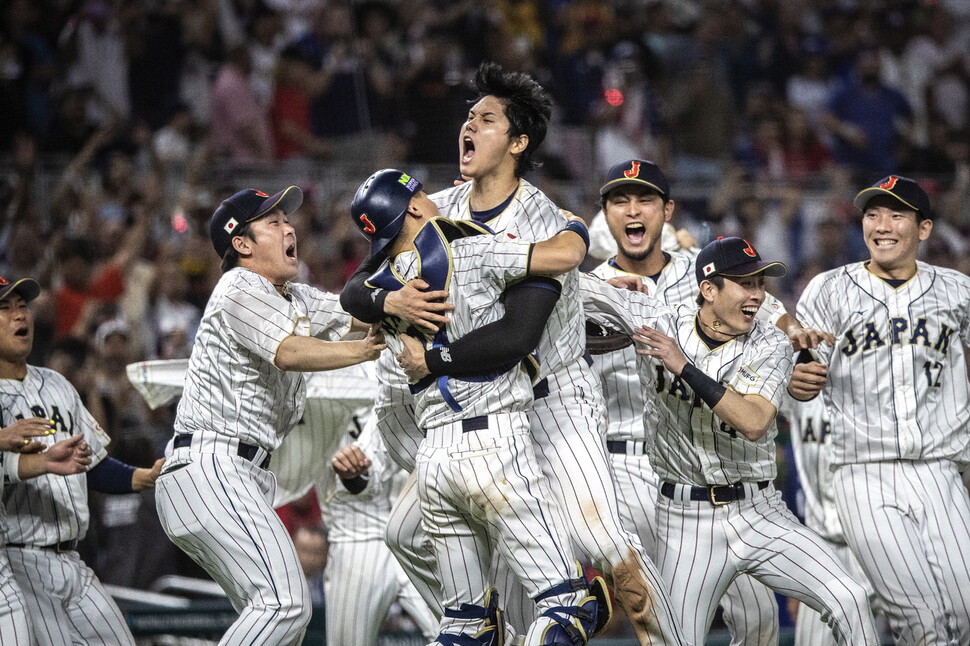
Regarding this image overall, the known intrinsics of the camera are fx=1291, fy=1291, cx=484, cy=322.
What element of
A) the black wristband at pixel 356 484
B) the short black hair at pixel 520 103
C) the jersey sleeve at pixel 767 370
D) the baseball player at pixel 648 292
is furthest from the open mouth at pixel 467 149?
the black wristband at pixel 356 484

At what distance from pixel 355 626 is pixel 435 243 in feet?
9.82

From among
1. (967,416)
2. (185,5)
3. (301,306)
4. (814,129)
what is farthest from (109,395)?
(814,129)

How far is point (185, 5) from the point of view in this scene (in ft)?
38.4

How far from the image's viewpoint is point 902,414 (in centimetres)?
594

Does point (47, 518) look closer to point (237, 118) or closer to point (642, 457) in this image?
point (642, 457)

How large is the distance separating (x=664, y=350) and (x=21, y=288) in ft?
9.89

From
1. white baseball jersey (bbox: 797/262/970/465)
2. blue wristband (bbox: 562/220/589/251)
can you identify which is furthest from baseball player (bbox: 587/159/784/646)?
blue wristband (bbox: 562/220/589/251)

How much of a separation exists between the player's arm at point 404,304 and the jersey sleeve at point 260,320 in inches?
17.0

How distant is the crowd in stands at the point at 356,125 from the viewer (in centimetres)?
984

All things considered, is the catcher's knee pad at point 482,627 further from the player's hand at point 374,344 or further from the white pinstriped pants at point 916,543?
the white pinstriped pants at point 916,543

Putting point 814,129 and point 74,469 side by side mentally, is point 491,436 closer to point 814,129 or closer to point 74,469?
point 74,469

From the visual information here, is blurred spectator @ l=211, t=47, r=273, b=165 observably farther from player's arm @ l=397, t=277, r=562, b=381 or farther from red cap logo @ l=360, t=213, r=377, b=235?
player's arm @ l=397, t=277, r=562, b=381

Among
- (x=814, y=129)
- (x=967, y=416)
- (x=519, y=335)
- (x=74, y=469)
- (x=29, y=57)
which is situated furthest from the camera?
(x=814, y=129)

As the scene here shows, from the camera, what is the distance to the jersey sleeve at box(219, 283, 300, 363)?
5.12 m
